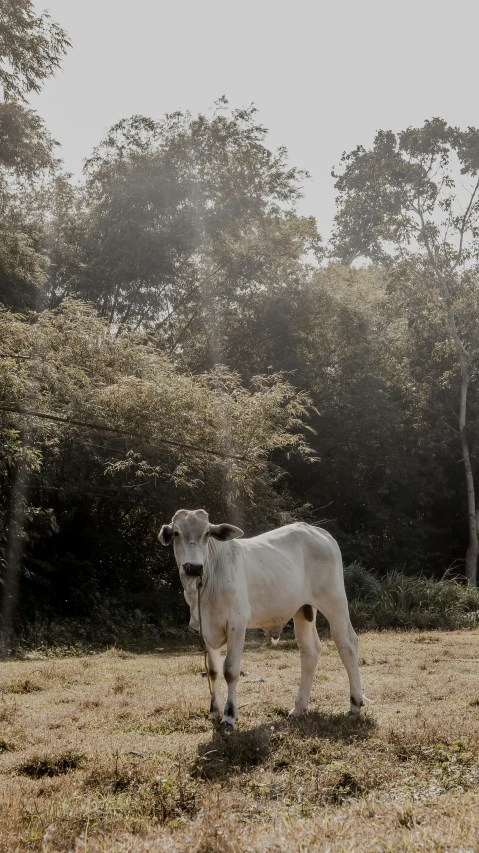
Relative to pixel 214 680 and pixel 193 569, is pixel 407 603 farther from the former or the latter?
pixel 193 569

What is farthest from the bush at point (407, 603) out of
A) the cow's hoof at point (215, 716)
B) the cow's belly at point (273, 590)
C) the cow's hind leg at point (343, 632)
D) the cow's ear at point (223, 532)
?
the cow's ear at point (223, 532)

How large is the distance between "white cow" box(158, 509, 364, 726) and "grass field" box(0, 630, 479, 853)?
0.44 m

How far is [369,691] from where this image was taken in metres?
7.91

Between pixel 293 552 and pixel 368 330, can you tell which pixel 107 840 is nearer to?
pixel 293 552

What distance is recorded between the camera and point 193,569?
6.02m

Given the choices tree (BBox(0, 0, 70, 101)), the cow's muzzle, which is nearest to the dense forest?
tree (BBox(0, 0, 70, 101))

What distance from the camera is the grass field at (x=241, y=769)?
3.72 meters

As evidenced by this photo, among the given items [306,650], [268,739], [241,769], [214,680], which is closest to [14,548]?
[306,650]

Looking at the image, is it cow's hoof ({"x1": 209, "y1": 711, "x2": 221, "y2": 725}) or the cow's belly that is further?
the cow's belly

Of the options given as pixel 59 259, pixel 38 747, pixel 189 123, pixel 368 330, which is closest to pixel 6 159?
pixel 59 259

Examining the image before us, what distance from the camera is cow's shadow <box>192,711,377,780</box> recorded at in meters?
5.05

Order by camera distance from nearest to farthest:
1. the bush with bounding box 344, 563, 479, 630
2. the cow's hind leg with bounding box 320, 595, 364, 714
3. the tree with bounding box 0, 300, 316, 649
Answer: the cow's hind leg with bounding box 320, 595, 364, 714
the tree with bounding box 0, 300, 316, 649
the bush with bounding box 344, 563, 479, 630

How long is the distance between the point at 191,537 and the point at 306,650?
1.69m

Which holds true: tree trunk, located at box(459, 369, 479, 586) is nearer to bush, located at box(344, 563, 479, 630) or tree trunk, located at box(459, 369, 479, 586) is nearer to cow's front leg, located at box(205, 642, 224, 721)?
bush, located at box(344, 563, 479, 630)
